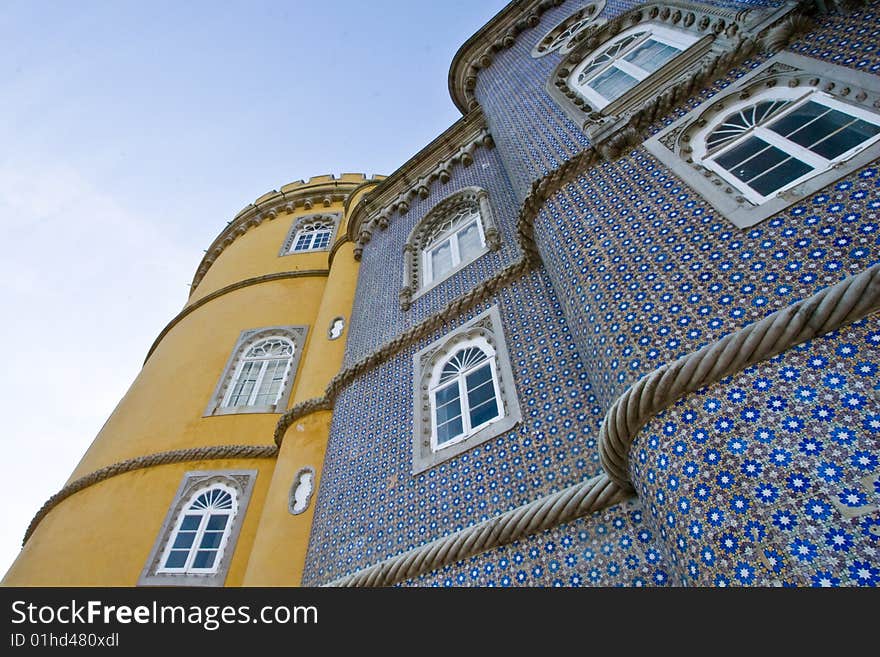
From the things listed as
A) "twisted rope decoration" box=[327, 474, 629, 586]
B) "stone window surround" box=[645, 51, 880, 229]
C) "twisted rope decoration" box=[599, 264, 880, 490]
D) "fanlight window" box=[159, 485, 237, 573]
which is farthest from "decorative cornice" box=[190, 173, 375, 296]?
"twisted rope decoration" box=[599, 264, 880, 490]

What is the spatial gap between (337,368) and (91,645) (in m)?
5.66

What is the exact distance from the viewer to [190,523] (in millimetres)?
6551

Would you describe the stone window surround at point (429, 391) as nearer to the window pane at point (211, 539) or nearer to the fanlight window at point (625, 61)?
the fanlight window at point (625, 61)

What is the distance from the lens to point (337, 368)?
25.0 feet

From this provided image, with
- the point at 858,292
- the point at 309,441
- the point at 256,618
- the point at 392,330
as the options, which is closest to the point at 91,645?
the point at 256,618

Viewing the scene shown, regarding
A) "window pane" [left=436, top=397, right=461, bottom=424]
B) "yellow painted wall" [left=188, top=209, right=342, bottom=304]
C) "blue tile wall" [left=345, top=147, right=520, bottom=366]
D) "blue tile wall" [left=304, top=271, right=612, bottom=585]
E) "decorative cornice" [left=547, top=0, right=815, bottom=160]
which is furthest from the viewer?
"yellow painted wall" [left=188, top=209, right=342, bottom=304]

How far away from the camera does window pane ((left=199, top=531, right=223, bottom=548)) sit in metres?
6.30

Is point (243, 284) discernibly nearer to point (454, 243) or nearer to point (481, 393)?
point (454, 243)

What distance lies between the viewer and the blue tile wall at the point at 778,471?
2.05 meters

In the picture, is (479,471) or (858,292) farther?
(479,471)

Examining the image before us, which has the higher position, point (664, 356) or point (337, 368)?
point (337, 368)

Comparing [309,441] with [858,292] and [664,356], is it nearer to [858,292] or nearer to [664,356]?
[664,356]

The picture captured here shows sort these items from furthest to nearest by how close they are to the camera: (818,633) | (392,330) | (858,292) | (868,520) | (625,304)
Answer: (392,330) < (625,304) < (858,292) < (868,520) < (818,633)

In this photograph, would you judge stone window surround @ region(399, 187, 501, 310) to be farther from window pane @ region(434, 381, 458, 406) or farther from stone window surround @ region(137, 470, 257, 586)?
stone window surround @ region(137, 470, 257, 586)
